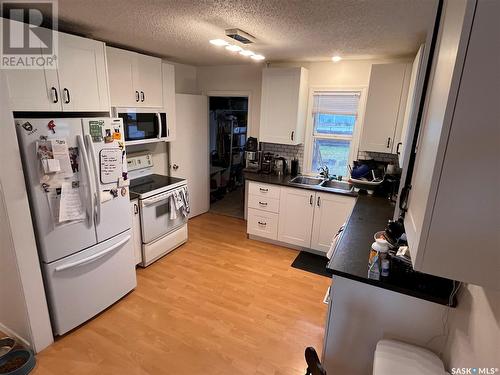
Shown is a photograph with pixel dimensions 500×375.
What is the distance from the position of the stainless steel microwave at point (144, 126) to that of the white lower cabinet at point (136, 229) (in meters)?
0.73

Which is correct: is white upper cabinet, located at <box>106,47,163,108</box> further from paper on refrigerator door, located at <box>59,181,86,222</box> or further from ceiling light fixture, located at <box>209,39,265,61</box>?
paper on refrigerator door, located at <box>59,181,86,222</box>

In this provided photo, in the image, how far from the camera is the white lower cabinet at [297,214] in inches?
129

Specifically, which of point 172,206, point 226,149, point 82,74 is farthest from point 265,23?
point 226,149

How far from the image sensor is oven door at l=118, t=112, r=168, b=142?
117 inches

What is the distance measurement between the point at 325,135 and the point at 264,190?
44.7 inches

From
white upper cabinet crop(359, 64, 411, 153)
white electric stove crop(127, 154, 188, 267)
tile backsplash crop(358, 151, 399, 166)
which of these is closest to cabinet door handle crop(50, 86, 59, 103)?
white electric stove crop(127, 154, 188, 267)

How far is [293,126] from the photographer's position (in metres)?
3.60

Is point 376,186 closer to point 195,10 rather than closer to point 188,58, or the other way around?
point 195,10

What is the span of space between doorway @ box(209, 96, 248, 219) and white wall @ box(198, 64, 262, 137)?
74 cm

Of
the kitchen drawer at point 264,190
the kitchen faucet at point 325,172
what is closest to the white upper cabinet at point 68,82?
the kitchen drawer at point 264,190

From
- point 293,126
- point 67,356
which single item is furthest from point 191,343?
point 293,126

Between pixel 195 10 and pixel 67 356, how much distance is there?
2.58 meters

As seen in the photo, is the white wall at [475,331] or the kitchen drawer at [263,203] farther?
the kitchen drawer at [263,203]

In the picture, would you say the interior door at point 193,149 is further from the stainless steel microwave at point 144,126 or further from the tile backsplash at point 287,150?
the tile backsplash at point 287,150
